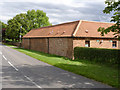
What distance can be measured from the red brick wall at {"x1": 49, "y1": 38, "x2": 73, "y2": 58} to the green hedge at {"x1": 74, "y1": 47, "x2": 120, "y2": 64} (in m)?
1.40

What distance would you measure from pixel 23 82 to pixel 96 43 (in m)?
16.5

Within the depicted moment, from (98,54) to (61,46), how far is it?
8577mm

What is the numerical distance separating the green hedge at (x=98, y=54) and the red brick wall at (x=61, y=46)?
1.40 metres

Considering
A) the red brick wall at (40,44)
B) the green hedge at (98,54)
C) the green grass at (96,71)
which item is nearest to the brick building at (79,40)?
the green hedge at (98,54)

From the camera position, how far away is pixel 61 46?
958 inches

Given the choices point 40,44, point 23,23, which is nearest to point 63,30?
point 40,44

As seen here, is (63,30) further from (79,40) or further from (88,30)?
(79,40)

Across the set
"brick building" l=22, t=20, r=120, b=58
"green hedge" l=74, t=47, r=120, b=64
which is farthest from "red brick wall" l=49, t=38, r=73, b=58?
"green hedge" l=74, t=47, r=120, b=64

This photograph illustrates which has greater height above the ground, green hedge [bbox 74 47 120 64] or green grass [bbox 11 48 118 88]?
green hedge [bbox 74 47 120 64]

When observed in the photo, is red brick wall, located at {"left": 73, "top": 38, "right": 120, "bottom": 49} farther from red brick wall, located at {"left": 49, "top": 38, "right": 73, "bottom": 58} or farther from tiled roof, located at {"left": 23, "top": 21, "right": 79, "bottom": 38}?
→ tiled roof, located at {"left": 23, "top": 21, "right": 79, "bottom": 38}

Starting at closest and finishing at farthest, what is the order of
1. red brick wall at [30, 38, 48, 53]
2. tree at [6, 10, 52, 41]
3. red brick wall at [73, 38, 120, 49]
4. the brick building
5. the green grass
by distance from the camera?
the green grass → red brick wall at [73, 38, 120, 49] → the brick building → red brick wall at [30, 38, 48, 53] → tree at [6, 10, 52, 41]

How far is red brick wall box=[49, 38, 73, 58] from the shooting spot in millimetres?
22094

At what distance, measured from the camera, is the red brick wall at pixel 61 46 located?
72.5 ft

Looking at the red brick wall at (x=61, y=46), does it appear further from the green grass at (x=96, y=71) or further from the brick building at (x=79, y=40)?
the green grass at (x=96, y=71)
